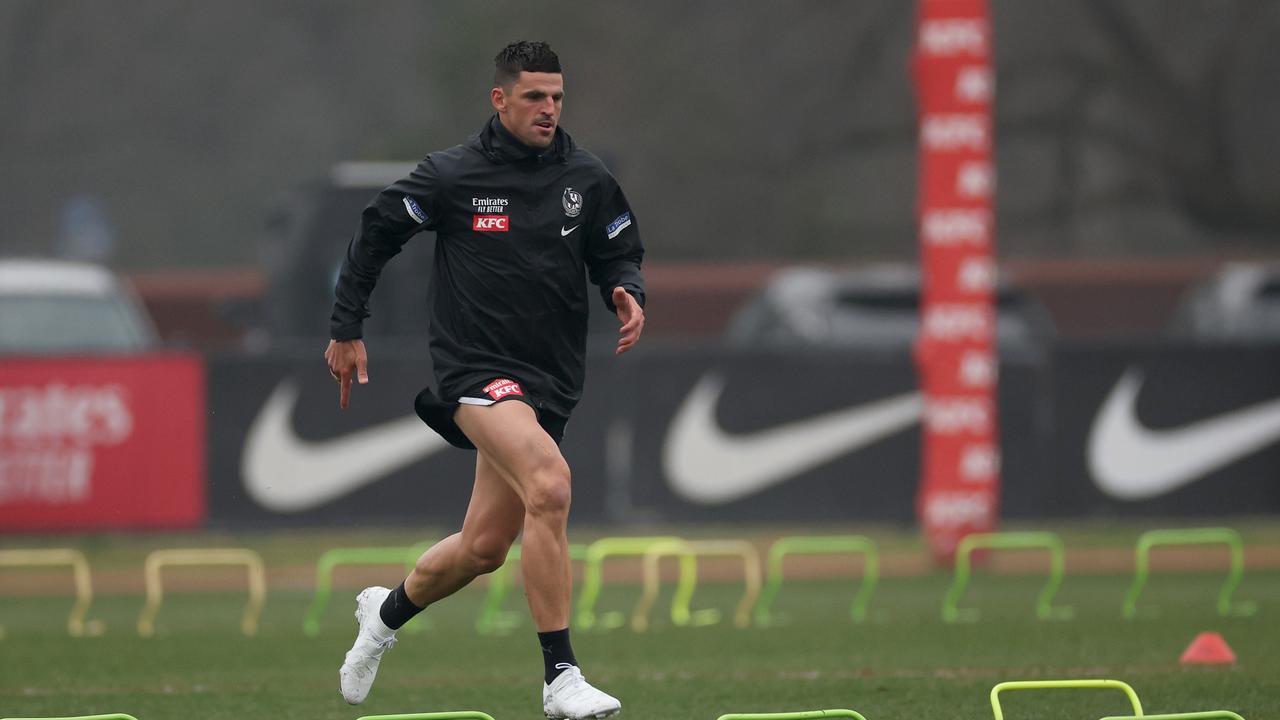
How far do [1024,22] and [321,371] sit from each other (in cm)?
2084

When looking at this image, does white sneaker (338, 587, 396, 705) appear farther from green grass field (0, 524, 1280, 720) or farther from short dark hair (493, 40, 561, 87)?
short dark hair (493, 40, 561, 87)

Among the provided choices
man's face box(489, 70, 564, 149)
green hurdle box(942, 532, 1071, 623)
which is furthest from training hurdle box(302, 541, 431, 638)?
man's face box(489, 70, 564, 149)

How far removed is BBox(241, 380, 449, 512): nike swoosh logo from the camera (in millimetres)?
17781

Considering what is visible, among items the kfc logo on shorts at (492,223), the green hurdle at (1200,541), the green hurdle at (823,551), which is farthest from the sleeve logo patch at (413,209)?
the green hurdle at (1200,541)

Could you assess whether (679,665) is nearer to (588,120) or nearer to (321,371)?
(321,371)

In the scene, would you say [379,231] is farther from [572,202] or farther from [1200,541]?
[1200,541]

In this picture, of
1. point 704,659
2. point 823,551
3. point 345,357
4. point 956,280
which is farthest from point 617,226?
point 956,280

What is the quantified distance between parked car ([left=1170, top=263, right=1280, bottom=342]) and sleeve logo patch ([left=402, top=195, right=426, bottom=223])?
19.8m

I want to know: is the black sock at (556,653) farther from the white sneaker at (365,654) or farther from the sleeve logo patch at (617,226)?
the sleeve logo patch at (617,226)

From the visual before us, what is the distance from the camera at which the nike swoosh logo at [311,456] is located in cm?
1778

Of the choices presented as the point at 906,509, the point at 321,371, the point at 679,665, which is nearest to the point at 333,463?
the point at 321,371

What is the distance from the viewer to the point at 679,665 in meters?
11.4

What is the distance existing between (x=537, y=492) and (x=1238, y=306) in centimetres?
2136

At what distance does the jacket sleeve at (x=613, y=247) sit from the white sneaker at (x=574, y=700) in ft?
4.88
